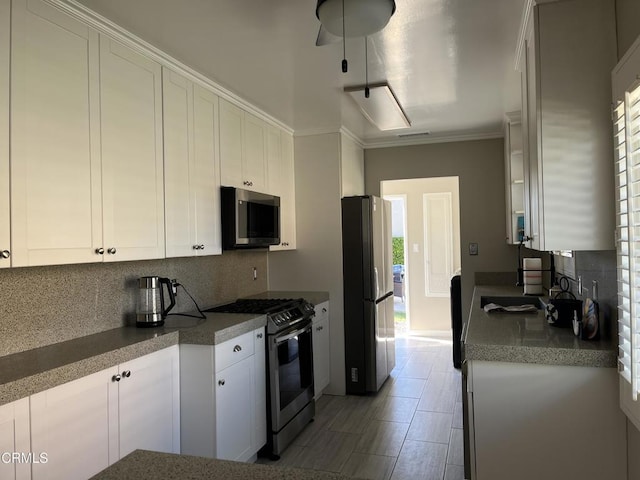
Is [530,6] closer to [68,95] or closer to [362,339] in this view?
[68,95]

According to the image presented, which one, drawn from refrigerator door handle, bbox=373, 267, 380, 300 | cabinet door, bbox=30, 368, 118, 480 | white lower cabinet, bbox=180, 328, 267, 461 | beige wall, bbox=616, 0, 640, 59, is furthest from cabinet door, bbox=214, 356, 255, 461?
beige wall, bbox=616, 0, 640, 59

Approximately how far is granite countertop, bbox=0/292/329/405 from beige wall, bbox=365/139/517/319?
8.60 ft

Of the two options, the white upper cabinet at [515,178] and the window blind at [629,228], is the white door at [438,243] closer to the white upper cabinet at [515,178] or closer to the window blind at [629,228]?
the white upper cabinet at [515,178]

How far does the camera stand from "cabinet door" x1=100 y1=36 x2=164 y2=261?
221 cm

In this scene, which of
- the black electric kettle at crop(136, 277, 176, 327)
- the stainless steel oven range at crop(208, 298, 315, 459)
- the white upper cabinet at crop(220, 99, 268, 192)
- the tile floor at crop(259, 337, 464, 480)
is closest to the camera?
the black electric kettle at crop(136, 277, 176, 327)

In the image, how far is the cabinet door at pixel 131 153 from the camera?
2.21m

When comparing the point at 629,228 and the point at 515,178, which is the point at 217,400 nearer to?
the point at 629,228

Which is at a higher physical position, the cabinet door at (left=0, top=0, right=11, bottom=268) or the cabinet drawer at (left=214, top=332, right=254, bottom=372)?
the cabinet door at (left=0, top=0, right=11, bottom=268)

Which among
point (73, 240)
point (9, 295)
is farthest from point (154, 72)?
point (9, 295)

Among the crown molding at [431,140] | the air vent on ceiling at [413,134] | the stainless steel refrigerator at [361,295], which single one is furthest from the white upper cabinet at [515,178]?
the stainless steel refrigerator at [361,295]

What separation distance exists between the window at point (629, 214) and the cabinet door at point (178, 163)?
6.97ft

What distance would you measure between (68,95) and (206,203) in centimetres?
113

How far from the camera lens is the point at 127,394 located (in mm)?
2100

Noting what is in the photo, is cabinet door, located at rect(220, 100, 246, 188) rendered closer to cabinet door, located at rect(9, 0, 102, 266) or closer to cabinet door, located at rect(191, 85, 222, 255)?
cabinet door, located at rect(191, 85, 222, 255)
